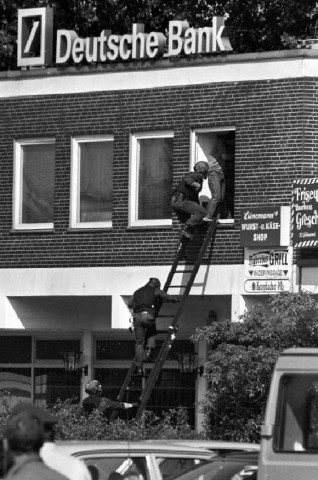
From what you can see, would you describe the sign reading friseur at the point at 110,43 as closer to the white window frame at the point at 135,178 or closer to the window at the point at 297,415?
the white window frame at the point at 135,178

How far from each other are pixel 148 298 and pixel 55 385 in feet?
15.5

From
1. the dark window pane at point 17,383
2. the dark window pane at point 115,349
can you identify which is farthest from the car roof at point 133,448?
the dark window pane at point 17,383

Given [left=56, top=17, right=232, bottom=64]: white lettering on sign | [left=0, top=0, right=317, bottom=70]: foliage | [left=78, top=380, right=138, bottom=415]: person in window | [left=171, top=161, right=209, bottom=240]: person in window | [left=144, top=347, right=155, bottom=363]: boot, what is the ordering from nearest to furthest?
[left=78, top=380, right=138, bottom=415]: person in window, [left=171, top=161, right=209, bottom=240]: person in window, [left=144, top=347, right=155, bottom=363]: boot, [left=56, top=17, right=232, bottom=64]: white lettering on sign, [left=0, top=0, right=317, bottom=70]: foliage

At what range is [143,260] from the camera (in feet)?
88.4

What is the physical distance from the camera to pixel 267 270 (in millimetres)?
25281

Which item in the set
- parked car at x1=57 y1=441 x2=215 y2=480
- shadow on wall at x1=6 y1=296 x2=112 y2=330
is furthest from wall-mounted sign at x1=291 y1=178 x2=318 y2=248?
parked car at x1=57 y1=441 x2=215 y2=480

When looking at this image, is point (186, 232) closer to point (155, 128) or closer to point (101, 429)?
point (155, 128)

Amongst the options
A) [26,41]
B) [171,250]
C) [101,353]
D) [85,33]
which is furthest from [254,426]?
[85,33]

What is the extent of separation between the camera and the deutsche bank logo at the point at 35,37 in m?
28.0

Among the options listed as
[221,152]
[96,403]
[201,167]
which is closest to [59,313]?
[221,152]

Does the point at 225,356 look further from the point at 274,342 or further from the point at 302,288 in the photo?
the point at 302,288

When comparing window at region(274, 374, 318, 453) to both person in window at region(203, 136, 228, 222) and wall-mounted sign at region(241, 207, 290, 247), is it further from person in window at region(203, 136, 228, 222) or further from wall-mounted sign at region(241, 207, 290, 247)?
person in window at region(203, 136, 228, 222)

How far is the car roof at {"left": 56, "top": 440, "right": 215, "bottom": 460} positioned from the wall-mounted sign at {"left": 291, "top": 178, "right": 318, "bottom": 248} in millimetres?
12593

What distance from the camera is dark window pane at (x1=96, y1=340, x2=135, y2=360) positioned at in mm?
28516
